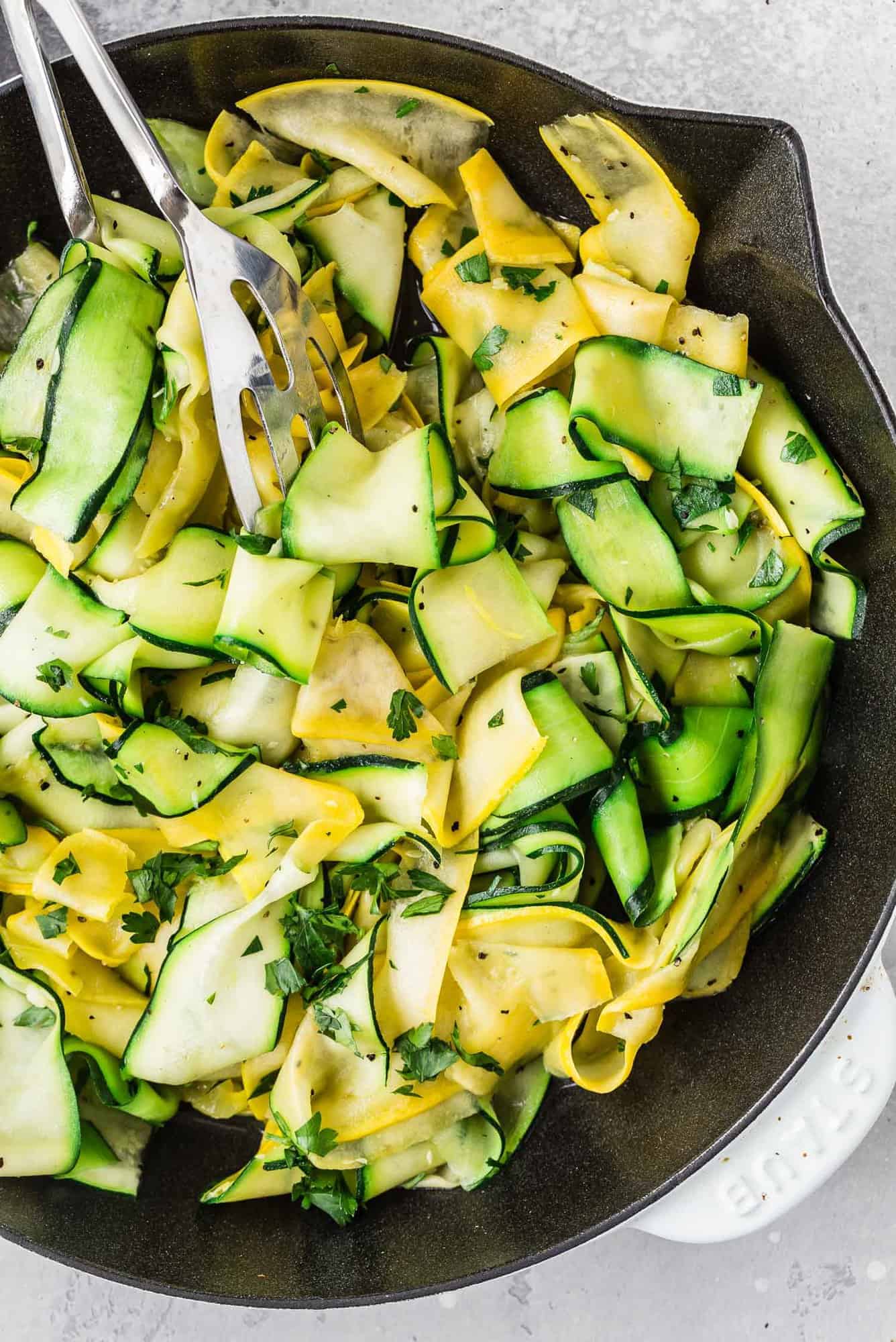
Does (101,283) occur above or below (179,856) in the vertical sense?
above

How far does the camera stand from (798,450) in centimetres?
183

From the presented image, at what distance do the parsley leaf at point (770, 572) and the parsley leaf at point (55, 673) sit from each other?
1.16 m

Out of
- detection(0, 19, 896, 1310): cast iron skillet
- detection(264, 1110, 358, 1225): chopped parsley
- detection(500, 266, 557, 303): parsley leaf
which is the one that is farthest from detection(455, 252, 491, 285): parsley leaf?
detection(264, 1110, 358, 1225): chopped parsley

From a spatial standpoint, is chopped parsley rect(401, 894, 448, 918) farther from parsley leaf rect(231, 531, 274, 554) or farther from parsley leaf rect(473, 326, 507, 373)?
parsley leaf rect(473, 326, 507, 373)

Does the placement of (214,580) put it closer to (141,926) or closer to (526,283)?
(141,926)

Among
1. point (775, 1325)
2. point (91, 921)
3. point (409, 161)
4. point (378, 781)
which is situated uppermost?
point (409, 161)

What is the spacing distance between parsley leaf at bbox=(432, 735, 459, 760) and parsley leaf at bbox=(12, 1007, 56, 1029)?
83cm

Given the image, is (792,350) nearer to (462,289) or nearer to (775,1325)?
(462,289)

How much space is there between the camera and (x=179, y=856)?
195 cm

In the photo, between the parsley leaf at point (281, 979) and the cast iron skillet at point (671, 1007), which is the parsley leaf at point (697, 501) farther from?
the parsley leaf at point (281, 979)

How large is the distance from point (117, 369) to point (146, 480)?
18 cm

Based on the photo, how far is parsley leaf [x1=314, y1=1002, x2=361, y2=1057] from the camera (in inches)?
75.3

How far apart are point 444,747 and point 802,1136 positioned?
0.92 metres

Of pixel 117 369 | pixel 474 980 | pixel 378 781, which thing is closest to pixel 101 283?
pixel 117 369
